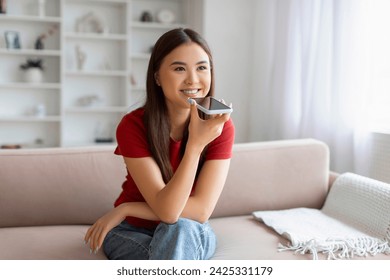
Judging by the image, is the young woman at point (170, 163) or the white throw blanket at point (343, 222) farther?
the white throw blanket at point (343, 222)

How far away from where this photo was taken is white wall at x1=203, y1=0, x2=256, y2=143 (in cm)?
436

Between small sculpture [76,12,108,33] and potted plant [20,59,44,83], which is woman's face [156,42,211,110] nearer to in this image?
potted plant [20,59,44,83]

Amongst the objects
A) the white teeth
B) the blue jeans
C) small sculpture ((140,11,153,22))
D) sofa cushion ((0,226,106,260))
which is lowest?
sofa cushion ((0,226,106,260))

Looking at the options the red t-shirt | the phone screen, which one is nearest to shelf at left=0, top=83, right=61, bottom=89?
the red t-shirt

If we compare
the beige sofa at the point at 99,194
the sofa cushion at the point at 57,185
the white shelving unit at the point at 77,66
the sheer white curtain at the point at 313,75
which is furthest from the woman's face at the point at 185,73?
the white shelving unit at the point at 77,66

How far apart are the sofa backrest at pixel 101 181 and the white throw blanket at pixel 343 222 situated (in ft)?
0.30

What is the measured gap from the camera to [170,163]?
1541mm

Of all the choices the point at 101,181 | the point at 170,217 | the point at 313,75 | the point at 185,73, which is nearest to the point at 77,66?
the point at 313,75

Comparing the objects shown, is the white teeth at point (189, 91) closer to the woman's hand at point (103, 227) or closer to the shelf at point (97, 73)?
the woman's hand at point (103, 227)

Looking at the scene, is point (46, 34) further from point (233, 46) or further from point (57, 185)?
point (57, 185)

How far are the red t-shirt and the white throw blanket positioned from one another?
16.4 inches

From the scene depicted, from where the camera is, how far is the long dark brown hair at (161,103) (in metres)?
1.47
